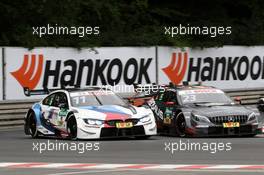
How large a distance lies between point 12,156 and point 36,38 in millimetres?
14277

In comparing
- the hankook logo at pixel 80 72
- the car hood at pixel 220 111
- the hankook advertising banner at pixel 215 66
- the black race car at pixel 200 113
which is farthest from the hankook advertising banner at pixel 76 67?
the car hood at pixel 220 111

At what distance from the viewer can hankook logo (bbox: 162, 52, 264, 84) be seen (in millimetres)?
33281

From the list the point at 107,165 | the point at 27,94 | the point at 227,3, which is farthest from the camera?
the point at 227,3

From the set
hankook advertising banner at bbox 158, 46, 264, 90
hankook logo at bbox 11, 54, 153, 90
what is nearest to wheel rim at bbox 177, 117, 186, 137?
hankook logo at bbox 11, 54, 153, 90

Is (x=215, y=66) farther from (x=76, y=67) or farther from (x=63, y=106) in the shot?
(x=63, y=106)

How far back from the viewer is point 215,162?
14.8 metres

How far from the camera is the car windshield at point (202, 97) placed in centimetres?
2278

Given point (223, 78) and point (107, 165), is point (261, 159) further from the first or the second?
point (223, 78)

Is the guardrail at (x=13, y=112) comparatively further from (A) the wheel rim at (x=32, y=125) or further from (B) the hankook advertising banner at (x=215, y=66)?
(B) the hankook advertising banner at (x=215, y=66)

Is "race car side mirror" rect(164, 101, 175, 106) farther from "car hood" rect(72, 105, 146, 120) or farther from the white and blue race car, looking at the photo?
"car hood" rect(72, 105, 146, 120)

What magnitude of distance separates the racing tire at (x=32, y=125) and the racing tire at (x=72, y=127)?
2.04 meters

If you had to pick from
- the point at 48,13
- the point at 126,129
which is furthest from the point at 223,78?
the point at 126,129

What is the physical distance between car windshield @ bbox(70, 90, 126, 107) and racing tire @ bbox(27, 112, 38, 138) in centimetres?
151

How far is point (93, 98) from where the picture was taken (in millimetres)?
21781
